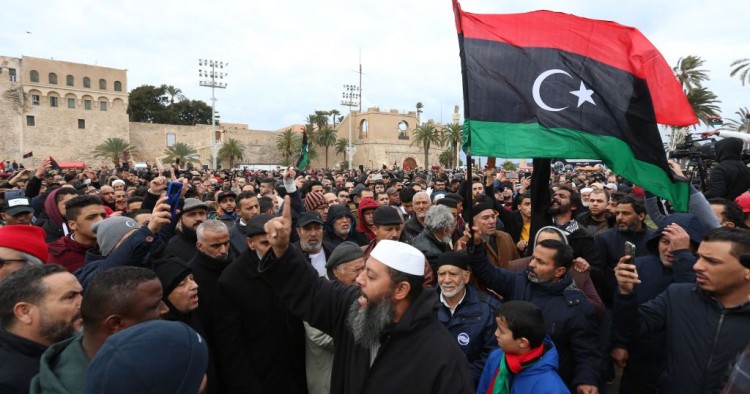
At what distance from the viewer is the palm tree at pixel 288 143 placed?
6083 cm

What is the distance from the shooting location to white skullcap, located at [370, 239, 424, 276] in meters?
2.34

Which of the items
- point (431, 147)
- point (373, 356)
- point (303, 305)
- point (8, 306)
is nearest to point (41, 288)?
point (8, 306)

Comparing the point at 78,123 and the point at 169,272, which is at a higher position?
the point at 78,123

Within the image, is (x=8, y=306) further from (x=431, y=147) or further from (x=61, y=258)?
(x=431, y=147)

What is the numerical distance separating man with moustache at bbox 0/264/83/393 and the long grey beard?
4.76 ft

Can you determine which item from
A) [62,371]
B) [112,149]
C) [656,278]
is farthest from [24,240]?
[112,149]

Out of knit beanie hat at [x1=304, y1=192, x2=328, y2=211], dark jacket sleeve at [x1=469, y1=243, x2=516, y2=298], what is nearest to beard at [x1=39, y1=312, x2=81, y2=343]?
dark jacket sleeve at [x1=469, y1=243, x2=516, y2=298]

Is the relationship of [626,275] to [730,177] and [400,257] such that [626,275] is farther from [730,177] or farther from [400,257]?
[730,177]

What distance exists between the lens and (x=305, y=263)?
2.61 metres

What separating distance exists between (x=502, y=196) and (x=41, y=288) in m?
7.65

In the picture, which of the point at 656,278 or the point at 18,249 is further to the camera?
the point at 656,278

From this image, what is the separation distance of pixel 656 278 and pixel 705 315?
1091 mm

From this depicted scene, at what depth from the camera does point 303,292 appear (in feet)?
8.42

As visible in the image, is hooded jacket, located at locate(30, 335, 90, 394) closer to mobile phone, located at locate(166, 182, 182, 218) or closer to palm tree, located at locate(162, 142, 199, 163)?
mobile phone, located at locate(166, 182, 182, 218)
